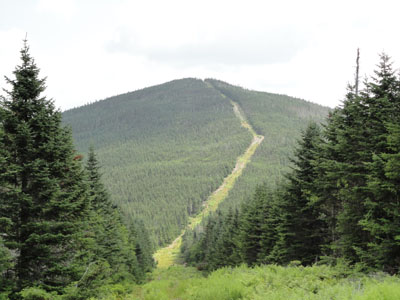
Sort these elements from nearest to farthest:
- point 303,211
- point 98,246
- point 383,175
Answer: point 383,175 → point 303,211 → point 98,246

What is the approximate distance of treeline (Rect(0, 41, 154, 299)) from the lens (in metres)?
10.3

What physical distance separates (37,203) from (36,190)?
462 millimetres

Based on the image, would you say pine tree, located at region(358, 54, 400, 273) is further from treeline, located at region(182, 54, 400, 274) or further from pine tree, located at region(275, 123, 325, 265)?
pine tree, located at region(275, 123, 325, 265)

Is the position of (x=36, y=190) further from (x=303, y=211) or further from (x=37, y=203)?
(x=303, y=211)

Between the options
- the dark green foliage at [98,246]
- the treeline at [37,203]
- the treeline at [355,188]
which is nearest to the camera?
the treeline at [37,203]

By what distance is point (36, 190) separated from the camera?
11.1 m

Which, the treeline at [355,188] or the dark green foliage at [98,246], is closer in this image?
the treeline at [355,188]

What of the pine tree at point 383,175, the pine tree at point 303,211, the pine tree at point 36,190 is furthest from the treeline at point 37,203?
the pine tree at point 303,211

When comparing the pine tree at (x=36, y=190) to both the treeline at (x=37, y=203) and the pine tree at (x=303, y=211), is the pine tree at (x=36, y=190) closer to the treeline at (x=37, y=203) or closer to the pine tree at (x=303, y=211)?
→ the treeline at (x=37, y=203)

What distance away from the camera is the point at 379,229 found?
11.5 metres

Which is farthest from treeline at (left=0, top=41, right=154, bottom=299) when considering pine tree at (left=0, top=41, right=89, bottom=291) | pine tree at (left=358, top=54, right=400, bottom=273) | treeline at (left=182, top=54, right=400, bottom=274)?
pine tree at (left=358, top=54, right=400, bottom=273)

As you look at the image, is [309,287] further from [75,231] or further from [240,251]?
[240,251]

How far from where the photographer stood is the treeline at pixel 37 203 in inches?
407

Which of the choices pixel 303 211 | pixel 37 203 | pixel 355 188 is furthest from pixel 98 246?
pixel 355 188
